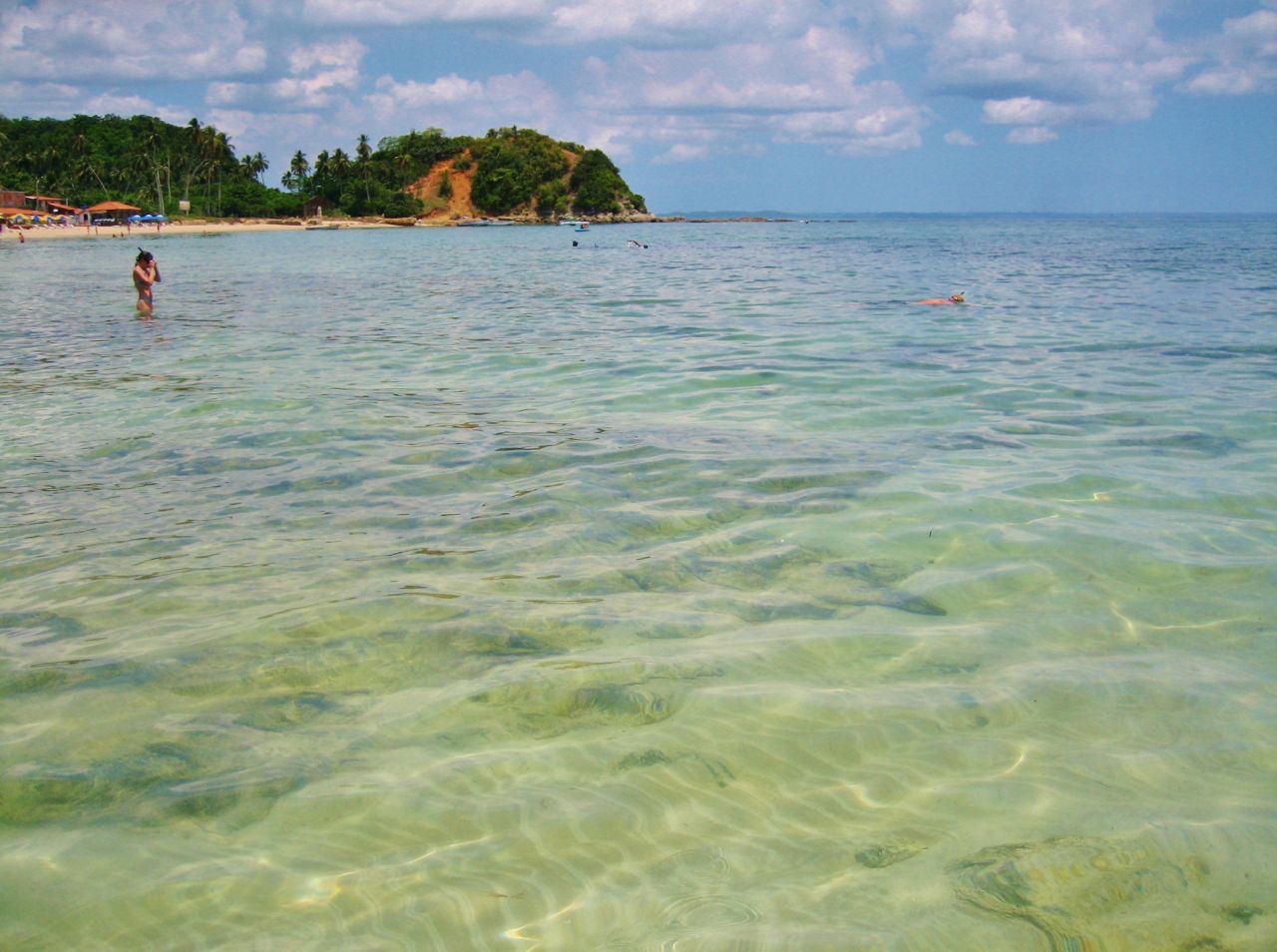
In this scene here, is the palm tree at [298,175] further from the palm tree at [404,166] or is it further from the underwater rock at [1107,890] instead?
the underwater rock at [1107,890]

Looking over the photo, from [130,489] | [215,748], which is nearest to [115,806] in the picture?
[215,748]

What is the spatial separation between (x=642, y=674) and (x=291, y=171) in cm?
15921

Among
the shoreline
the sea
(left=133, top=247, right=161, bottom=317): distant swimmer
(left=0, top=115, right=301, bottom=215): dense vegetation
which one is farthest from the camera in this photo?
(left=0, top=115, right=301, bottom=215): dense vegetation

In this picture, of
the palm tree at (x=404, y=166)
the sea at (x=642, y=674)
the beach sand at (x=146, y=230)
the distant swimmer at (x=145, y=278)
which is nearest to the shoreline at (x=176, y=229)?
the beach sand at (x=146, y=230)

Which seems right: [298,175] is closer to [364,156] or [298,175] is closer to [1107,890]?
[364,156]

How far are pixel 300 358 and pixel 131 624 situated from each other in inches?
364

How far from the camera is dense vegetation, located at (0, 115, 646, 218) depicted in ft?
366

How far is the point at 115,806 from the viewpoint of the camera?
300 cm

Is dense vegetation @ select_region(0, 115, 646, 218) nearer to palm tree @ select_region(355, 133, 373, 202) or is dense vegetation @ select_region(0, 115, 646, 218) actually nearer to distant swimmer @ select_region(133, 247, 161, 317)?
palm tree @ select_region(355, 133, 373, 202)

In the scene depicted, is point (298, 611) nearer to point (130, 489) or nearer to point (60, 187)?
point (130, 489)

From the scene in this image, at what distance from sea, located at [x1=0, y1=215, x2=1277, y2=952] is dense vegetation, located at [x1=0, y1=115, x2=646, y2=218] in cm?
11728

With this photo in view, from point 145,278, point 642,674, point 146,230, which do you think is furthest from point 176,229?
point 642,674

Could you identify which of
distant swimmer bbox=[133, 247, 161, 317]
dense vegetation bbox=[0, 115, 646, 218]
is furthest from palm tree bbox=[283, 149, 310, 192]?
distant swimmer bbox=[133, 247, 161, 317]

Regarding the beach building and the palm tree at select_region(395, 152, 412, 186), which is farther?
the palm tree at select_region(395, 152, 412, 186)
